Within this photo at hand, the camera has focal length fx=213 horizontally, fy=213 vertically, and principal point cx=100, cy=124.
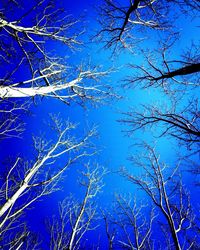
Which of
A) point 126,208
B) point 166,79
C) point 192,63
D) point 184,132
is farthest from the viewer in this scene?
point 126,208

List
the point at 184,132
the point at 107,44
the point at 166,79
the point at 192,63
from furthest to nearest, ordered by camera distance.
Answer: the point at 107,44
the point at 166,79
the point at 184,132
the point at 192,63

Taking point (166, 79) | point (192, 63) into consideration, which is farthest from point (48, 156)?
point (192, 63)

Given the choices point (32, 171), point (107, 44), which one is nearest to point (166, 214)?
point (32, 171)

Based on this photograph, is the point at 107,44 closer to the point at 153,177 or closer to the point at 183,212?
the point at 153,177

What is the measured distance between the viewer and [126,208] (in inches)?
391

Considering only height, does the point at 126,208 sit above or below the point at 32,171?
above

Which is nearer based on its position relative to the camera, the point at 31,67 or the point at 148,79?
the point at 31,67

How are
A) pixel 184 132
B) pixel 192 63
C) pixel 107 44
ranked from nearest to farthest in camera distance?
pixel 192 63
pixel 184 132
pixel 107 44

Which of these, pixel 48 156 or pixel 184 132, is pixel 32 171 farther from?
pixel 184 132

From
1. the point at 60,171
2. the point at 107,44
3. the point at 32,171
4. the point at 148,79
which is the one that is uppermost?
the point at 107,44

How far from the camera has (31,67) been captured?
5645 millimetres

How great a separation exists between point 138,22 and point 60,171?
20.0 feet

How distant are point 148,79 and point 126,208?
20.9 ft

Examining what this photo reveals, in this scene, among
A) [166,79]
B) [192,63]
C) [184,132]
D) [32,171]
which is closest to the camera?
[192,63]
